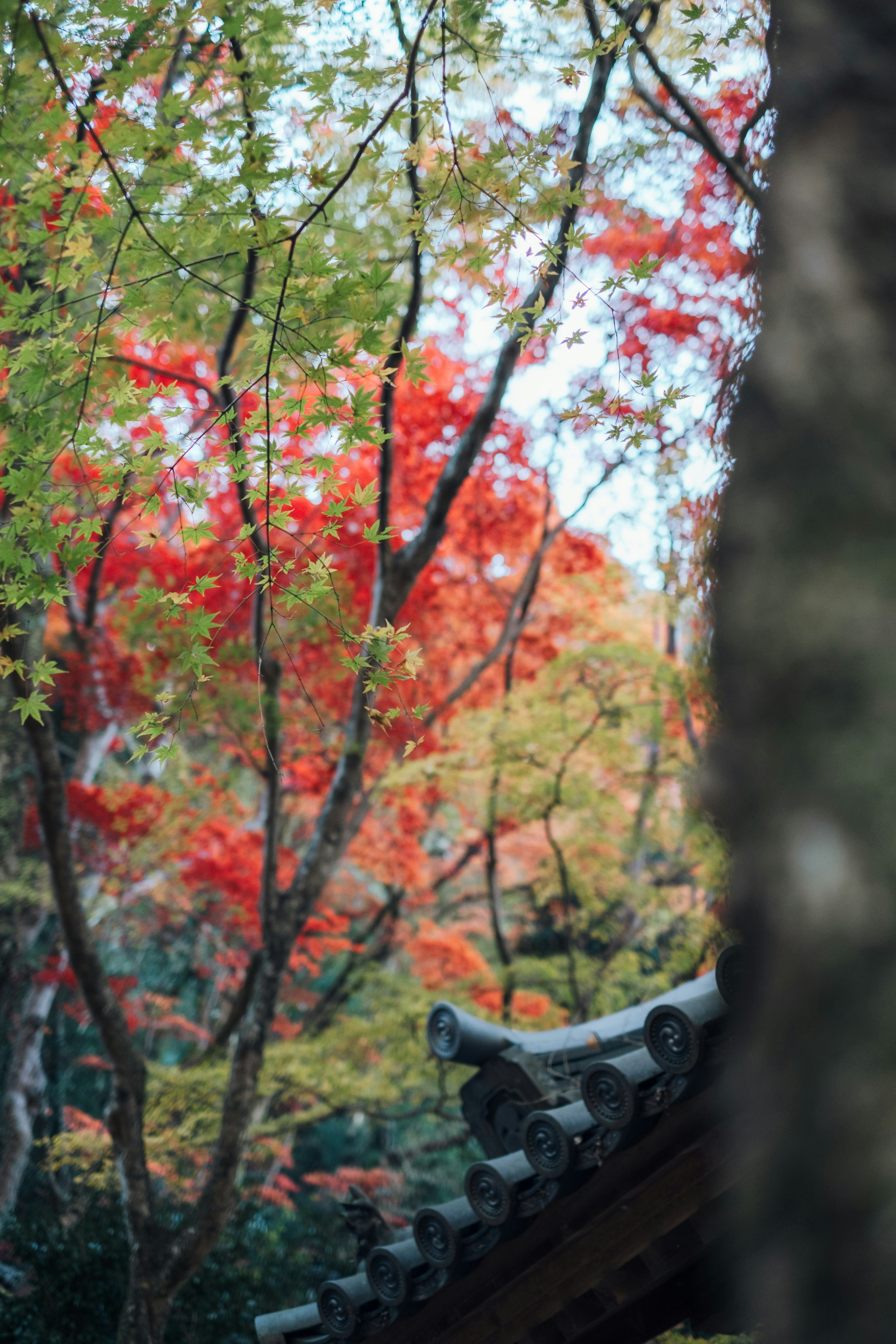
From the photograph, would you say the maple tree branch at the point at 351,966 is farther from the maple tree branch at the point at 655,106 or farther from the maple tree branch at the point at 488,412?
the maple tree branch at the point at 655,106

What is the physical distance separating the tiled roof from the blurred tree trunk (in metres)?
2.02

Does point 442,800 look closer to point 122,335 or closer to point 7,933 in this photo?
point 7,933

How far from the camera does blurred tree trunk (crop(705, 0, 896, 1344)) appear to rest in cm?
52

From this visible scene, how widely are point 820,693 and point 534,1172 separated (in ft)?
11.2

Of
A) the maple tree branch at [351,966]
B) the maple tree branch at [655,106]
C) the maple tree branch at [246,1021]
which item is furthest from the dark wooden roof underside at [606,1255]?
the maple tree branch at [351,966]

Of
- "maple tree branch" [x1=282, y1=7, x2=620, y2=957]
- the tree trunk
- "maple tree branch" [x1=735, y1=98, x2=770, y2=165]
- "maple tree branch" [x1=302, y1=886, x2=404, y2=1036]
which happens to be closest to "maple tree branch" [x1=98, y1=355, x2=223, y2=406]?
"maple tree branch" [x1=282, y1=7, x2=620, y2=957]

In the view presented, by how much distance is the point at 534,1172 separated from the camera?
3.31 meters

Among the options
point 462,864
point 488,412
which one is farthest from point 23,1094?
point 488,412

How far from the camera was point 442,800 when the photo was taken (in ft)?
40.0

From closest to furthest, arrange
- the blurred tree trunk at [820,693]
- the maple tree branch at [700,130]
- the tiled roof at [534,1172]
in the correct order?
1. the blurred tree trunk at [820,693]
2. the tiled roof at [534,1172]
3. the maple tree branch at [700,130]

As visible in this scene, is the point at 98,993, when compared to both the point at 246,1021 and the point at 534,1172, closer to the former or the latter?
the point at 246,1021

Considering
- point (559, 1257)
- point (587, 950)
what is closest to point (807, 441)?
point (559, 1257)

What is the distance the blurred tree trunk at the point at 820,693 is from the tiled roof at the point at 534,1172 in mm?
2020

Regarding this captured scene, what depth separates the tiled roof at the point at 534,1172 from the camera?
9.50 feet
